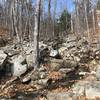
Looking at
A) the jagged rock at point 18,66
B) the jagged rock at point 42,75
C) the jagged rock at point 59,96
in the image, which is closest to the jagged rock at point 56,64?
the jagged rock at point 42,75

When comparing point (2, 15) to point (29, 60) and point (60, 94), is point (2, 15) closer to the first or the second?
point (29, 60)

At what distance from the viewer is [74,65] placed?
66.3ft

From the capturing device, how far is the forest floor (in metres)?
14.1

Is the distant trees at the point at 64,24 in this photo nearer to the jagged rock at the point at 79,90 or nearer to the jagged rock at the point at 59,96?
the jagged rock at the point at 79,90

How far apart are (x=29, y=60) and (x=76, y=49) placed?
6.97m

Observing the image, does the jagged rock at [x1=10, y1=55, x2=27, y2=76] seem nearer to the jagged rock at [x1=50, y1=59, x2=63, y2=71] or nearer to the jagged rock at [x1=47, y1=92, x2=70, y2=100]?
the jagged rock at [x1=50, y1=59, x2=63, y2=71]

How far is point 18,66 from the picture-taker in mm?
19094

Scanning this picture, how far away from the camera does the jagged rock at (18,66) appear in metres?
18.8

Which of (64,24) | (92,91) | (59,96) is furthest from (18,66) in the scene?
(64,24)

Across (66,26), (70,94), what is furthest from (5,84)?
(66,26)

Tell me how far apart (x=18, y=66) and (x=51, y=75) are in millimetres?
2369

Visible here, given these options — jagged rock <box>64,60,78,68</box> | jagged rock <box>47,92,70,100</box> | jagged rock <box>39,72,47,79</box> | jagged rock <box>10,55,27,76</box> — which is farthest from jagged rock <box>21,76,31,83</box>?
jagged rock <box>64,60,78,68</box>

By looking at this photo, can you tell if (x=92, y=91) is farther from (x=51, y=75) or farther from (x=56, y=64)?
(x=56, y=64)

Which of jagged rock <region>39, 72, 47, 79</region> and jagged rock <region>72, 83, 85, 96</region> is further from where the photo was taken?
jagged rock <region>39, 72, 47, 79</region>
